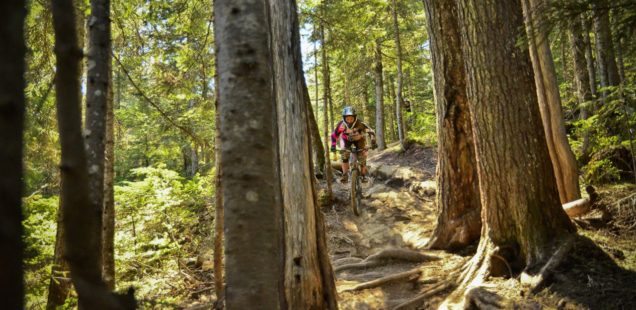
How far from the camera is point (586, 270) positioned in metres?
4.20

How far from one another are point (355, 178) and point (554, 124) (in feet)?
15.7

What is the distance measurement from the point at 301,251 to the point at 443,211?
3492 mm

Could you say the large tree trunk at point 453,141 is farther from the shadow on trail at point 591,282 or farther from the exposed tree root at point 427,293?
the shadow on trail at point 591,282

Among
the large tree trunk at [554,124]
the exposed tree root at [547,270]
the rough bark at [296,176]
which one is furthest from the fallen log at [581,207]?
the rough bark at [296,176]

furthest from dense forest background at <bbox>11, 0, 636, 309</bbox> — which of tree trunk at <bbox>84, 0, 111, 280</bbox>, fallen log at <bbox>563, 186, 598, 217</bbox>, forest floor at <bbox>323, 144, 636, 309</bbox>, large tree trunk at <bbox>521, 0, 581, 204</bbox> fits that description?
tree trunk at <bbox>84, 0, 111, 280</bbox>

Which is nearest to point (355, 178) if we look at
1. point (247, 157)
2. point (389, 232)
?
point (389, 232)

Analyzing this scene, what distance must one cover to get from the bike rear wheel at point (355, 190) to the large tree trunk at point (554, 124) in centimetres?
461

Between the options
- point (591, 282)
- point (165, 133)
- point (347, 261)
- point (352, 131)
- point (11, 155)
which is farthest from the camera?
point (352, 131)

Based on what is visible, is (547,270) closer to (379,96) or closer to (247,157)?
(247,157)

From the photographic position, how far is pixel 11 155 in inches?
27.5

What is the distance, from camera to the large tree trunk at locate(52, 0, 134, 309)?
83cm

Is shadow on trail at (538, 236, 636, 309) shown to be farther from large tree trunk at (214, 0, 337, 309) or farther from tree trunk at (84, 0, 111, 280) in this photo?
tree trunk at (84, 0, 111, 280)

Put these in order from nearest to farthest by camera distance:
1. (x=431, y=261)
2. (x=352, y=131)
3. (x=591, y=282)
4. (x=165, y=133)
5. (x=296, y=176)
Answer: (x=591, y=282)
(x=296, y=176)
(x=431, y=261)
(x=165, y=133)
(x=352, y=131)

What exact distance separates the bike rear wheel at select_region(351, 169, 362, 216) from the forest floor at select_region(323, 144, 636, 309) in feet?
0.89
